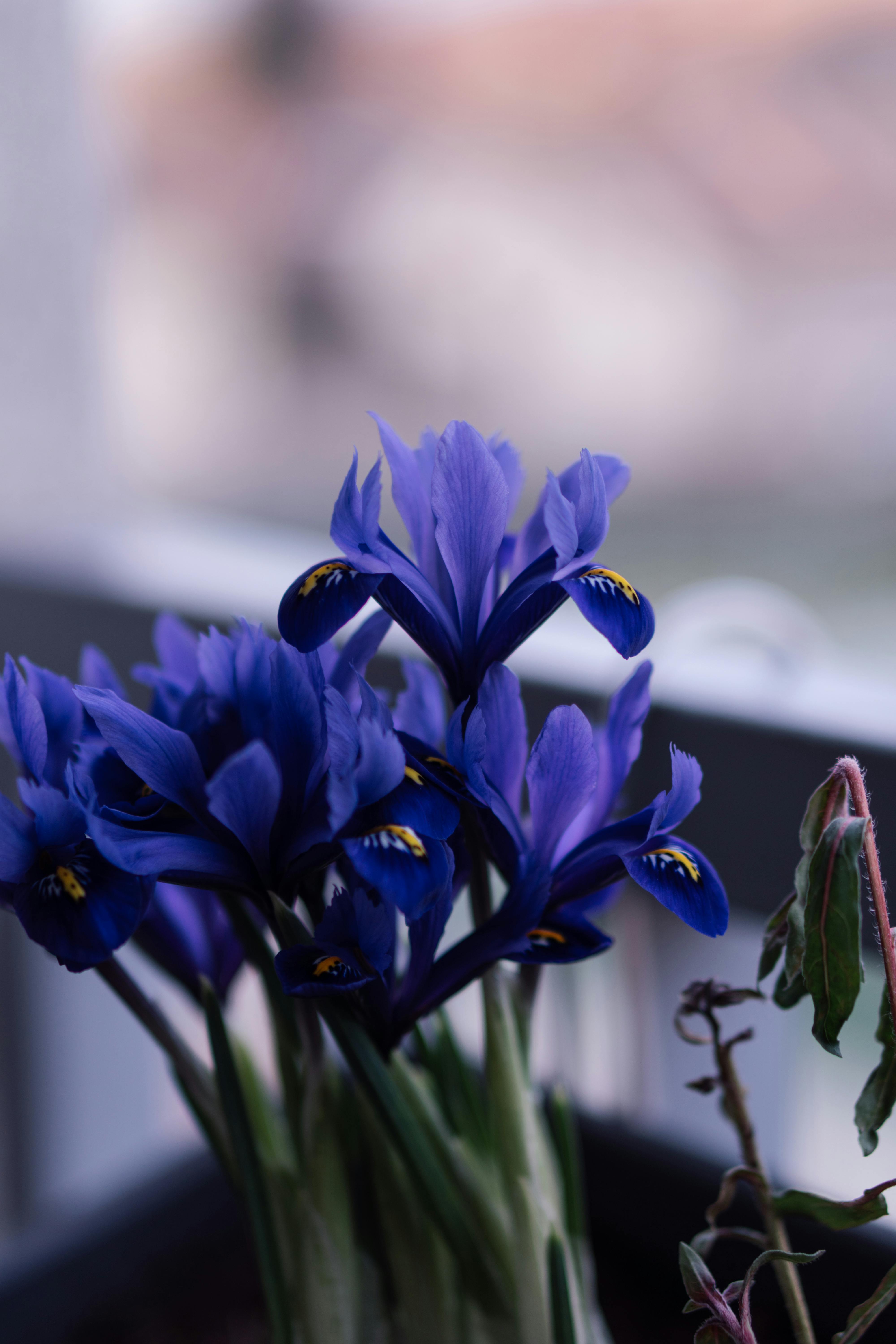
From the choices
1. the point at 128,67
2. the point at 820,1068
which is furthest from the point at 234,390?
the point at 820,1068

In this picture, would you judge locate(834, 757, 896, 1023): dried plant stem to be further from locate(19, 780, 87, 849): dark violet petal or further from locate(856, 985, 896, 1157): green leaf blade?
locate(19, 780, 87, 849): dark violet petal

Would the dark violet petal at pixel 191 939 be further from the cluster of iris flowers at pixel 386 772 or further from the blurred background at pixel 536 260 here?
the blurred background at pixel 536 260

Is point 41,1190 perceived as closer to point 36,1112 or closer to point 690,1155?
point 36,1112

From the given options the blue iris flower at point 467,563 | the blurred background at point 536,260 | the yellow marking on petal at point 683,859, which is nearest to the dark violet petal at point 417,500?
the blue iris flower at point 467,563

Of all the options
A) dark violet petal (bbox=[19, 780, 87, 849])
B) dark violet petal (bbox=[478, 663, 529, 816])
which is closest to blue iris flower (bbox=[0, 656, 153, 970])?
dark violet petal (bbox=[19, 780, 87, 849])

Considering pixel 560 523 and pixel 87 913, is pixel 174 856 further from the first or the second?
pixel 560 523

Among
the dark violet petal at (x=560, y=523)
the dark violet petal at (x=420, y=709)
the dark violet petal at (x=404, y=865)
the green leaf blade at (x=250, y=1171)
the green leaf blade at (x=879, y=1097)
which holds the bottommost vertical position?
the green leaf blade at (x=250, y=1171)
